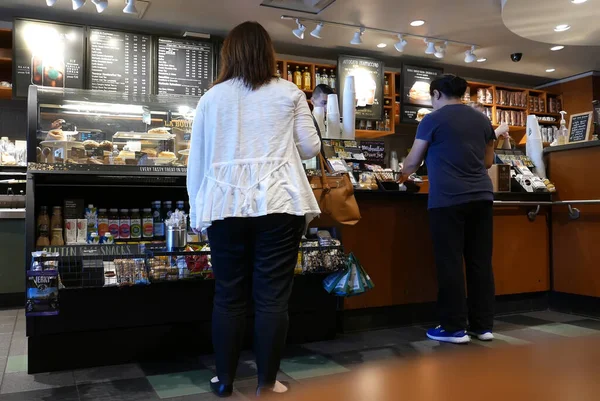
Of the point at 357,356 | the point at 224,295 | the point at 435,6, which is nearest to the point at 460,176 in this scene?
the point at 357,356

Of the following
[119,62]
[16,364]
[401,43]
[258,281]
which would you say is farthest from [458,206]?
[119,62]

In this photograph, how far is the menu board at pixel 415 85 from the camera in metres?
6.99

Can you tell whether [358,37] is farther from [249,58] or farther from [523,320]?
[249,58]

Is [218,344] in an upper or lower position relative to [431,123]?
lower

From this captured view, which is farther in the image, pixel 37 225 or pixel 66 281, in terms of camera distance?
pixel 37 225

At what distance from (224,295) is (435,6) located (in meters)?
4.25

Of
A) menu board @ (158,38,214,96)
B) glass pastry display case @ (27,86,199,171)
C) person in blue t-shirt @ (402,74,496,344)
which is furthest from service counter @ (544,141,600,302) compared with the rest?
menu board @ (158,38,214,96)

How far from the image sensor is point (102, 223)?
2846mm

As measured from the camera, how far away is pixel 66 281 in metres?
2.47

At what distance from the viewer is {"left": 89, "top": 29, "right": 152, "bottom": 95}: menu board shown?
5.41 metres

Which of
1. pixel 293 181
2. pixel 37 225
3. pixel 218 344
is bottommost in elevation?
pixel 218 344

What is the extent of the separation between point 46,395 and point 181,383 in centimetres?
54

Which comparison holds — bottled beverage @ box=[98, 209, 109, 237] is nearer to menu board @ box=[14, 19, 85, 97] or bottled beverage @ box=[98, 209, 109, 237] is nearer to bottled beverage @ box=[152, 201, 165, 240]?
bottled beverage @ box=[152, 201, 165, 240]

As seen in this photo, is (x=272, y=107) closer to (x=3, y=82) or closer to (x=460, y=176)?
(x=460, y=176)
